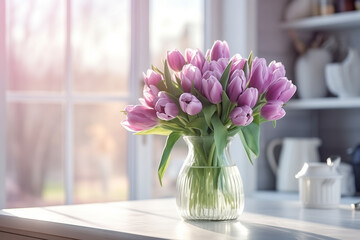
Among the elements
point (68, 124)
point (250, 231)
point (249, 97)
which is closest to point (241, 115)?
point (249, 97)

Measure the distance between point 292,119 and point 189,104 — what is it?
230 centimetres

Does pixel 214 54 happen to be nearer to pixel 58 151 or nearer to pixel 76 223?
pixel 76 223

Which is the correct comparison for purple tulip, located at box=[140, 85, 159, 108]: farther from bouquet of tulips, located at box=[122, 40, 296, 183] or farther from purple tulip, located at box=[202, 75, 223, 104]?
purple tulip, located at box=[202, 75, 223, 104]

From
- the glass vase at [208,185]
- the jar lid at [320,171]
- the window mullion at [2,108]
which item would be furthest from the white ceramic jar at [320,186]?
the window mullion at [2,108]

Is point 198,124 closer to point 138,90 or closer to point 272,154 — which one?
point 138,90

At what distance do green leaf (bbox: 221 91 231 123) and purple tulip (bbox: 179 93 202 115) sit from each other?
60 mm

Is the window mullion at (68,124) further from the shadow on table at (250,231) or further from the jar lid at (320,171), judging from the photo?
the shadow on table at (250,231)

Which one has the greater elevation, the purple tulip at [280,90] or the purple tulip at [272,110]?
the purple tulip at [280,90]

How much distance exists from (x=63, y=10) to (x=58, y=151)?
724 millimetres

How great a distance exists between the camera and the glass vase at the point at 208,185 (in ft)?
5.86

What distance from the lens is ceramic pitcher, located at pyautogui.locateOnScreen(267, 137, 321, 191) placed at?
372cm

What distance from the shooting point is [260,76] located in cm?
178

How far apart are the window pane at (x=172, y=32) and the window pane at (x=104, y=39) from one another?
13cm

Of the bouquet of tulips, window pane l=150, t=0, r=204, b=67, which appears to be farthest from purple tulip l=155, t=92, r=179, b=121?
window pane l=150, t=0, r=204, b=67
